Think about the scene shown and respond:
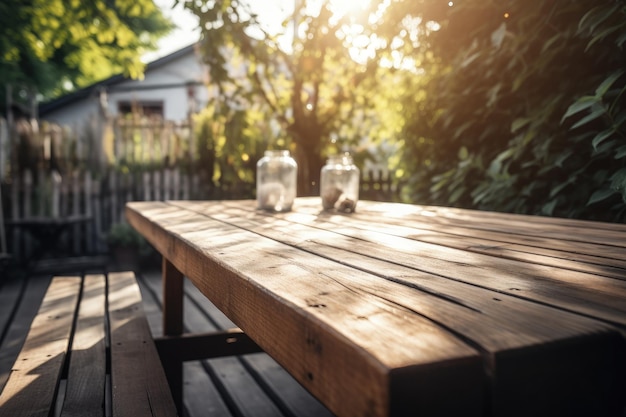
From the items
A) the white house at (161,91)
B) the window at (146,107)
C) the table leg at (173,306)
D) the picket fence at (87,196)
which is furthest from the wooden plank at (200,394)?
the window at (146,107)

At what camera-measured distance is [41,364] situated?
1.38m

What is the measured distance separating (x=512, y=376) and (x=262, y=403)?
6.23 feet

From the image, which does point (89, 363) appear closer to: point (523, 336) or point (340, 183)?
A: point (340, 183)

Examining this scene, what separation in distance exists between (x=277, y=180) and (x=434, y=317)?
1663mm

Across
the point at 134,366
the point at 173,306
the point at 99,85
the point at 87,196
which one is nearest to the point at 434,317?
the point at 134,366

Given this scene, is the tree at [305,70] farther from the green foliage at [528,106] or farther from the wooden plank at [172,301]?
the wooden plank at [172,301]

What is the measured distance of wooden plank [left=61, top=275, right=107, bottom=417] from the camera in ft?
3.81

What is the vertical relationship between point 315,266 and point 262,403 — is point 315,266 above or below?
above

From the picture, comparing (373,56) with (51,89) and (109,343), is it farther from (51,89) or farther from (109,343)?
(51,89)

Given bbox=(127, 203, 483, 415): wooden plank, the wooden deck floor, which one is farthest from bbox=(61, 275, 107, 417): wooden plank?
bbox=(127, 203, 483, 415): wooden plank

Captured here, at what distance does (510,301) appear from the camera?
64 centimetres

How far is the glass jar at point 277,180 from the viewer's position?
2.17 meters

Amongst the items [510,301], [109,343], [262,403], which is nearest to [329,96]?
[262,403]

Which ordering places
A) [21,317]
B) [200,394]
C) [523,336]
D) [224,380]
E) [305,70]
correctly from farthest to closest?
[305,70] < [21,317] < [224,380] < [200,394] < [523,336]
